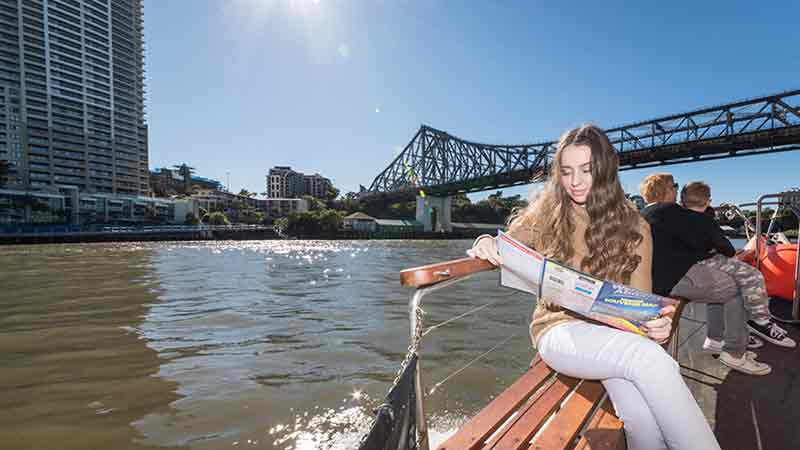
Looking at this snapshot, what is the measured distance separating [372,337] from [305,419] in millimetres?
2149

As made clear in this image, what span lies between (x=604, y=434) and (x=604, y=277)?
612 millimetres

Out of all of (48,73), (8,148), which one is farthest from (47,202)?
(48,73)

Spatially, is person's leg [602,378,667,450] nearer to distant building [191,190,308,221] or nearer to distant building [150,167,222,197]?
distant building [191,190,308,221]

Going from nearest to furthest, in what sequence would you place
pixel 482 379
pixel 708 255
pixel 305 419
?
pixel 708 255 < pixel 305 419 < pixel 482 379

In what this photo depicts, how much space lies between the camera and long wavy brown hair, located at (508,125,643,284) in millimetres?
1652

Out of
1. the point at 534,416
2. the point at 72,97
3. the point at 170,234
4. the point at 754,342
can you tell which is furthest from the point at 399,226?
the point at 72,97

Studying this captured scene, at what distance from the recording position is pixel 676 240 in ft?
7.87

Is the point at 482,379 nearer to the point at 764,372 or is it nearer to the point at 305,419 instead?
the point at 305,419

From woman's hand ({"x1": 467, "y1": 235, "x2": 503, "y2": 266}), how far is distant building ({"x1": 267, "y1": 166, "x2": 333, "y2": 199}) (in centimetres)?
13015

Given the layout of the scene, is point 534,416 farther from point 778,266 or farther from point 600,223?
point 778,266

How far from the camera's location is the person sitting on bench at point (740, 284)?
8.68 feet

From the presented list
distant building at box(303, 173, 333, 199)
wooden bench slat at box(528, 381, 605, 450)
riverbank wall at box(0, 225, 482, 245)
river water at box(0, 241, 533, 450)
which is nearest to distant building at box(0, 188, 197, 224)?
riverbank wall at box(0, 225, 482, 245)

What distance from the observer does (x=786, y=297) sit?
12.4 ft

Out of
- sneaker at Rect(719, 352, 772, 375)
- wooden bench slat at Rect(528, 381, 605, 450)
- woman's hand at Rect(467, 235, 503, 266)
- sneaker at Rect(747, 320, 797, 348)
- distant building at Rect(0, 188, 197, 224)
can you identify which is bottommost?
sneaker at Rect(719, 352, 772, 375)
